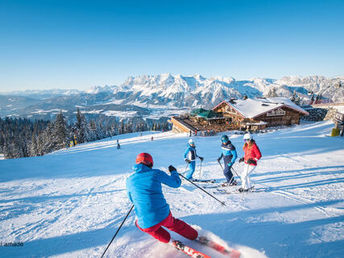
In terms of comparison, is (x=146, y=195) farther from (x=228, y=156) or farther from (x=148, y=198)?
(x=228, y=156)

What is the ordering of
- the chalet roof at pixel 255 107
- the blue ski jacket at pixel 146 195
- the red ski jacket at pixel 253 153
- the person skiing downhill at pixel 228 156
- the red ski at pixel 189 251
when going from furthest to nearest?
the chalet roof at pixel 255 107, the person skiing downhill at pixel 228 156, the red ski jacket at pixel 253 153, the blue ski jacket at pixel 146 195, the red ski at pixel 189 251

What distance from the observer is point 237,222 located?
3473 millimetres

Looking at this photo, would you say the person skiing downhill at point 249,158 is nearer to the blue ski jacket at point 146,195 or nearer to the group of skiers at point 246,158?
the group of skiers at point 246,158

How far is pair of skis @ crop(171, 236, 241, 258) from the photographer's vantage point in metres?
2.47

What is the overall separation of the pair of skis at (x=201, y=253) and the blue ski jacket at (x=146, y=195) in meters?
0.55

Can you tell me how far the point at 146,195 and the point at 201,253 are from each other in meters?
1.25

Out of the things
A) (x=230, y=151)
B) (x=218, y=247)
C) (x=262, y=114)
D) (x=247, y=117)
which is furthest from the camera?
(x=262, y=114)

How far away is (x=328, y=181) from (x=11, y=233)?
9.74m

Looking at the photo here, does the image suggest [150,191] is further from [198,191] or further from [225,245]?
[198,191]

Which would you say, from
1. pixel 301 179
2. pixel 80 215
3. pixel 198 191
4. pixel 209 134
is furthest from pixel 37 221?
pixel 209 134

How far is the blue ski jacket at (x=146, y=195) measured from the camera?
100 inches

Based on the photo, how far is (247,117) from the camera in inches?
980

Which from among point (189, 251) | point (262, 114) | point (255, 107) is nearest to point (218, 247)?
point (189, 251)

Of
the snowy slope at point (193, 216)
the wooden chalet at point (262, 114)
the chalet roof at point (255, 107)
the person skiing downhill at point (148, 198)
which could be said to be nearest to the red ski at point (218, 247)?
the snowy slope at point (193, 216)
